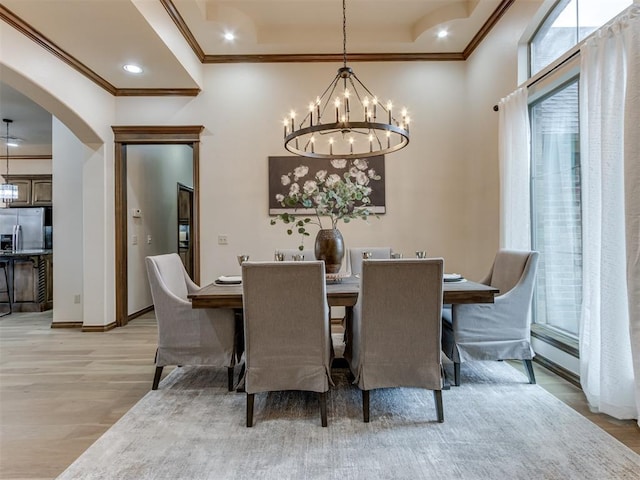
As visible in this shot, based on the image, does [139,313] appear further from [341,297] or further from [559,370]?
[559,370]

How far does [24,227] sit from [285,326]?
7.06 meters

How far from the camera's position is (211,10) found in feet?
12.1

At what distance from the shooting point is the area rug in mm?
1673

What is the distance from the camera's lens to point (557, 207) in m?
2.99

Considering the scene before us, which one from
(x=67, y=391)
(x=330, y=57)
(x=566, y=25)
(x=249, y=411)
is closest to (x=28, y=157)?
(x=330, y=57)

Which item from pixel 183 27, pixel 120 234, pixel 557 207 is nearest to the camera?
pixel 557 207

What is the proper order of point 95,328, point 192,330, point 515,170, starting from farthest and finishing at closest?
point 95,328, point 515,170, point 192,330

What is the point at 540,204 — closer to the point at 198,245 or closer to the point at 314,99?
the point at 314,99

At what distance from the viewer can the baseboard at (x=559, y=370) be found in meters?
2.60

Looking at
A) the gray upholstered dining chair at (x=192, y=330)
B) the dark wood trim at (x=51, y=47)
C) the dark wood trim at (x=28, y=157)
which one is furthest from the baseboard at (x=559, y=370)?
the dark wood trim at (x=28, y=157)

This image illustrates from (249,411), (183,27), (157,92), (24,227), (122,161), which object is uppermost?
(183,27)

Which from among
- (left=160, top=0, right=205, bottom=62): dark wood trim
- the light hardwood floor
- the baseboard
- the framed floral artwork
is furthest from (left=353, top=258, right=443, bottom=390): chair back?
(left=160, top=0, right=205, bottom=62): dark wood trim

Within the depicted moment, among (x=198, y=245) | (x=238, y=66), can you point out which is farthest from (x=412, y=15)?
(x=198, y=245)

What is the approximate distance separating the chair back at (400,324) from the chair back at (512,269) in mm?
974
